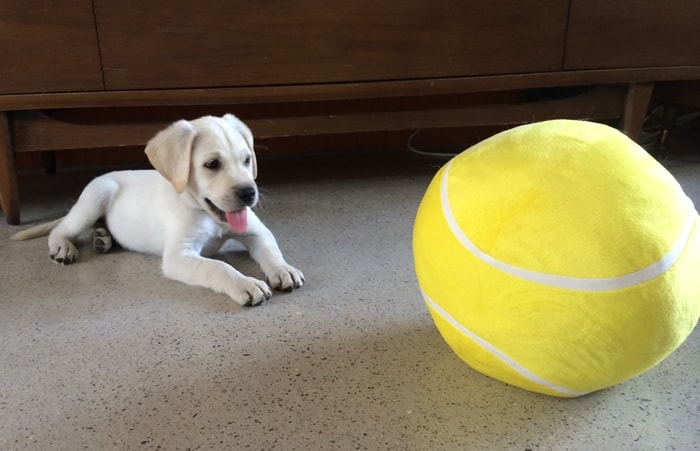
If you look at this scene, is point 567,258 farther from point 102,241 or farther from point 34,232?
point 34,232

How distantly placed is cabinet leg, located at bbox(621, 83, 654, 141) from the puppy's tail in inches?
68.7

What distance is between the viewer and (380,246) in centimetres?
148

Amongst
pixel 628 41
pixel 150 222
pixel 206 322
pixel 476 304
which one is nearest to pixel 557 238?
pixel 476 304

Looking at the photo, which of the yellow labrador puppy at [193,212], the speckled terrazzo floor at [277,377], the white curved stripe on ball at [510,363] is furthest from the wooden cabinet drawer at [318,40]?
the white curved stripe on ball at [510,363]

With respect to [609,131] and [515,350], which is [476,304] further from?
[609,131]

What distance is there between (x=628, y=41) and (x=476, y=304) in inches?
53.1

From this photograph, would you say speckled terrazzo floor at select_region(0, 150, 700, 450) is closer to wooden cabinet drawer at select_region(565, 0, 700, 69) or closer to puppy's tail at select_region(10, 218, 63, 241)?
puppy's tail at select_region(10, 218, 63, 241)

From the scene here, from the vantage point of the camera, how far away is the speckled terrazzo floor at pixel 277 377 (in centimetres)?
83

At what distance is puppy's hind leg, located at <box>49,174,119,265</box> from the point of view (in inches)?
57.6

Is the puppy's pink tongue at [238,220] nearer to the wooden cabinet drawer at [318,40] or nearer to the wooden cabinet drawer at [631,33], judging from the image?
the wooden cabinet drawer at [318,40]

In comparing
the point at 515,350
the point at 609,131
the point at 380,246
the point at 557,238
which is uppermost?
the point at 609,131

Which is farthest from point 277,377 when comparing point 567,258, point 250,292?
point 567,258

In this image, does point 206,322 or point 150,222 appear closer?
point 206,322

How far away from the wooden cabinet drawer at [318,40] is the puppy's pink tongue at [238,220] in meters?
0.44
